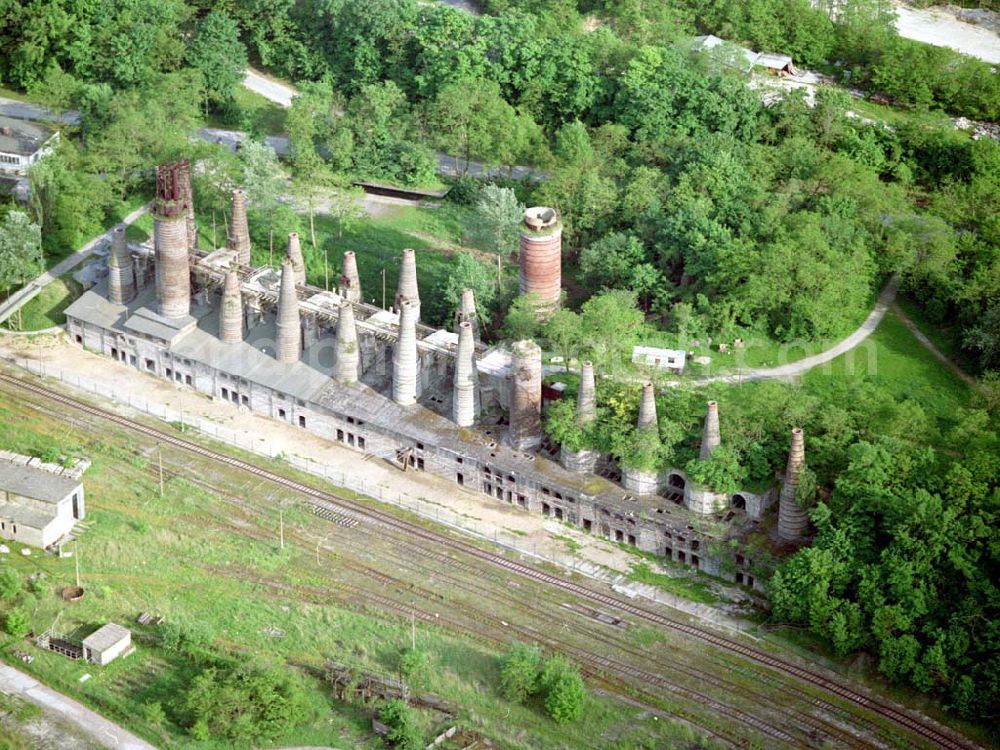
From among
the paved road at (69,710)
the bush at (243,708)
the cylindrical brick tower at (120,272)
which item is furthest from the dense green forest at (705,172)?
the paved road at (69,710)

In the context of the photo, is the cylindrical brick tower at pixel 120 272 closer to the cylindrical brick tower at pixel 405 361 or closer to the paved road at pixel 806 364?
the cylindrical brick tower at pixel 405 361

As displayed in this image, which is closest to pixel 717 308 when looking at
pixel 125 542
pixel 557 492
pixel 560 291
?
pixel 560 291

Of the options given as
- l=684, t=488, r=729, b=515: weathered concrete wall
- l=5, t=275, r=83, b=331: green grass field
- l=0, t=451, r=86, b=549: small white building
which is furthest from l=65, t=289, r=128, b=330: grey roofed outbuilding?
l=684, t=488, r=729, b=515: weathered concrete wall

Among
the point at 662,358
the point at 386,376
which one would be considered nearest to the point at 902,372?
the point at 662,358

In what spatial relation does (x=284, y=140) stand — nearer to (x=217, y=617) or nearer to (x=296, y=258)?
(x=296, y=258)

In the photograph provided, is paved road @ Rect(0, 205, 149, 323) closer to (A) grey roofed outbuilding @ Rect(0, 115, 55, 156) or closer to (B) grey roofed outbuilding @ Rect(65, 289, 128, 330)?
(B) grey roofed outbuilding @ Rect(65, 289, 128, 330)
